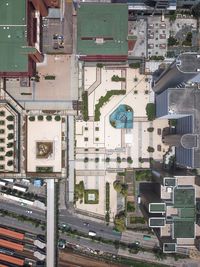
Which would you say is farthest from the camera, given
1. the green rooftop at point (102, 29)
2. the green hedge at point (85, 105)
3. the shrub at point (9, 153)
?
the green hedge at point (85, 105)

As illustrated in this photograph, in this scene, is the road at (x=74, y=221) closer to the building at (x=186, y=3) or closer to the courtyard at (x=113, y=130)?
the courtyard at (x=113, y=130)

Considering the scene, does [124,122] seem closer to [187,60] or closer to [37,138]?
[37,138]

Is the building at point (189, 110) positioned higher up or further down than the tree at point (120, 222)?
higher up

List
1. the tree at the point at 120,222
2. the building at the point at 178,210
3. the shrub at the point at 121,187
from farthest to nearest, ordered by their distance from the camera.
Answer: the shrub at the point at 121,187, the tree at the point at 120,222, the building at the point at 178,210

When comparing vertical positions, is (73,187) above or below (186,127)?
below

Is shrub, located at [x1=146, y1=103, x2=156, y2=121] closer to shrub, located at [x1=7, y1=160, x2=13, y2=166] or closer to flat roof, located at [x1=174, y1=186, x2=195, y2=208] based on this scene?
flat roof, located at [x1=174, y1=186, x2=195, y2=208]

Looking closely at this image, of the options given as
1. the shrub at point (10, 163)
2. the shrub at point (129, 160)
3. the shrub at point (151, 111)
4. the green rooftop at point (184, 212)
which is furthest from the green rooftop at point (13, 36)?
the green rooftop at point (184, 212)

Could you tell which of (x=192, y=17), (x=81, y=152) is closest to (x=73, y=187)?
(x=81, y=152)

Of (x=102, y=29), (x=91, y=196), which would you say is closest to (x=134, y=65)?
(x=102, y=29)
